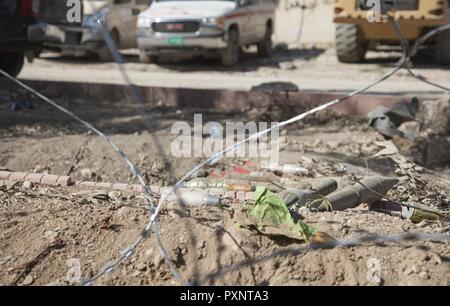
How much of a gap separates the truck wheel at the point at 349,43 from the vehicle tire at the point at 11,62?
6.99 meters

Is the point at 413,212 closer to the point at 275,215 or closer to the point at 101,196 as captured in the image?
the point at 275,215

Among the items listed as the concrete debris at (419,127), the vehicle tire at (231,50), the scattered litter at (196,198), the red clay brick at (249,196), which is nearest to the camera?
the scattered litter at (196,198)

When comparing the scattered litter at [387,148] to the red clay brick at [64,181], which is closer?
the red clay brick at [64,181]

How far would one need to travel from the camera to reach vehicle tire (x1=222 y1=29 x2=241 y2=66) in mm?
13902

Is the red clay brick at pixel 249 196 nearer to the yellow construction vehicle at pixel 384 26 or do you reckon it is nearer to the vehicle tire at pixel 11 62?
the vehicle tire at pixel 11 62

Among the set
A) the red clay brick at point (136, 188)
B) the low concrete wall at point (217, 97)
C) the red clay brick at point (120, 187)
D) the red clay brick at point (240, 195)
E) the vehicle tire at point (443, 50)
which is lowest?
the vehicle tire at point (443, 50)

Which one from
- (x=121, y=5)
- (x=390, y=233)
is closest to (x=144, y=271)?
(x=390, y=233)

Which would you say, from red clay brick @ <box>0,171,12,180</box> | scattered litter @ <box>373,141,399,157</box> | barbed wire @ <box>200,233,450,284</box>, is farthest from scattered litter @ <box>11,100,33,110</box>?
barbed wire @ <box>200,233,450,284</box>

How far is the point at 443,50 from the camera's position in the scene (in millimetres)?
14367

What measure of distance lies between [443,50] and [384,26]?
6.01 feet

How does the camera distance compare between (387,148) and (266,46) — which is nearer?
(387,148)

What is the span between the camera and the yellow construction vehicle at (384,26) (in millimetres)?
12742

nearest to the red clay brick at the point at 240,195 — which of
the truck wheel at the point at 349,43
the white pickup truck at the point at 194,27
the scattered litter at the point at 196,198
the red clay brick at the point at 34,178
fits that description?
the scattered litter at the point at 196,198

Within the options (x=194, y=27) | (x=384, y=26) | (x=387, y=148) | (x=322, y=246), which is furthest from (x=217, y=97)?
(x=322, y=246)
